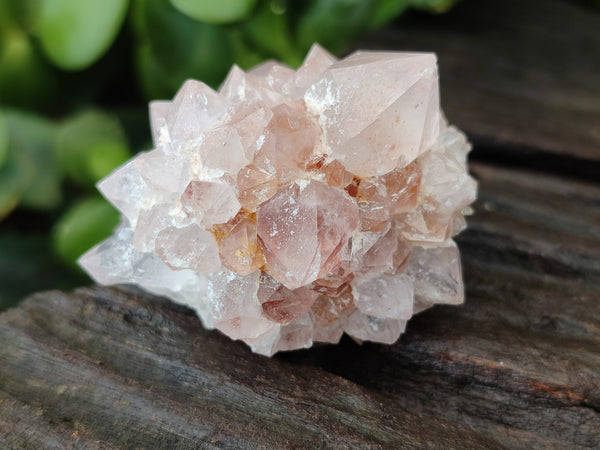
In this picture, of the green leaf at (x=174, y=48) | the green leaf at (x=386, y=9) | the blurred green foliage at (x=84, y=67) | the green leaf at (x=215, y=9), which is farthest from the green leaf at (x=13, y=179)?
the green leaf at (x=386, y=9)

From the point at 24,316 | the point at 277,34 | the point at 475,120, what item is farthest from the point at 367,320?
the point at 277,34

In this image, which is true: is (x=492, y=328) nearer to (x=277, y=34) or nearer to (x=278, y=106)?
(x=278, y=106)

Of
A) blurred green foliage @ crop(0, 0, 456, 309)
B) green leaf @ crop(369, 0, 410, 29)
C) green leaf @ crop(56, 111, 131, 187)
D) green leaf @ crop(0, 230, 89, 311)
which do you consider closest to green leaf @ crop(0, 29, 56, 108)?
blurred green foliage @ crop(0, 0, 456, 309)

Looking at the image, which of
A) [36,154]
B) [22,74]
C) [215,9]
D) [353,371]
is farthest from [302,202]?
[22,74]

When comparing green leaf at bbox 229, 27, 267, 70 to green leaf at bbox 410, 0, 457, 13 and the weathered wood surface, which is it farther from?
the weathered wood surface

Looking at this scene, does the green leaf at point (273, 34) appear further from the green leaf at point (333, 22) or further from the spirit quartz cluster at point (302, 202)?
the spirit quartz cluster at point (302, 202)

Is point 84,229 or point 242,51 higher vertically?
point 242,51

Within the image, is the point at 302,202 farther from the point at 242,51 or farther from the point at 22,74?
the point at 22,74

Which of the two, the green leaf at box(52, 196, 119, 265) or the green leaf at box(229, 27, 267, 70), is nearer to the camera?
the green leaf at box(52, 196, 119, 265)
